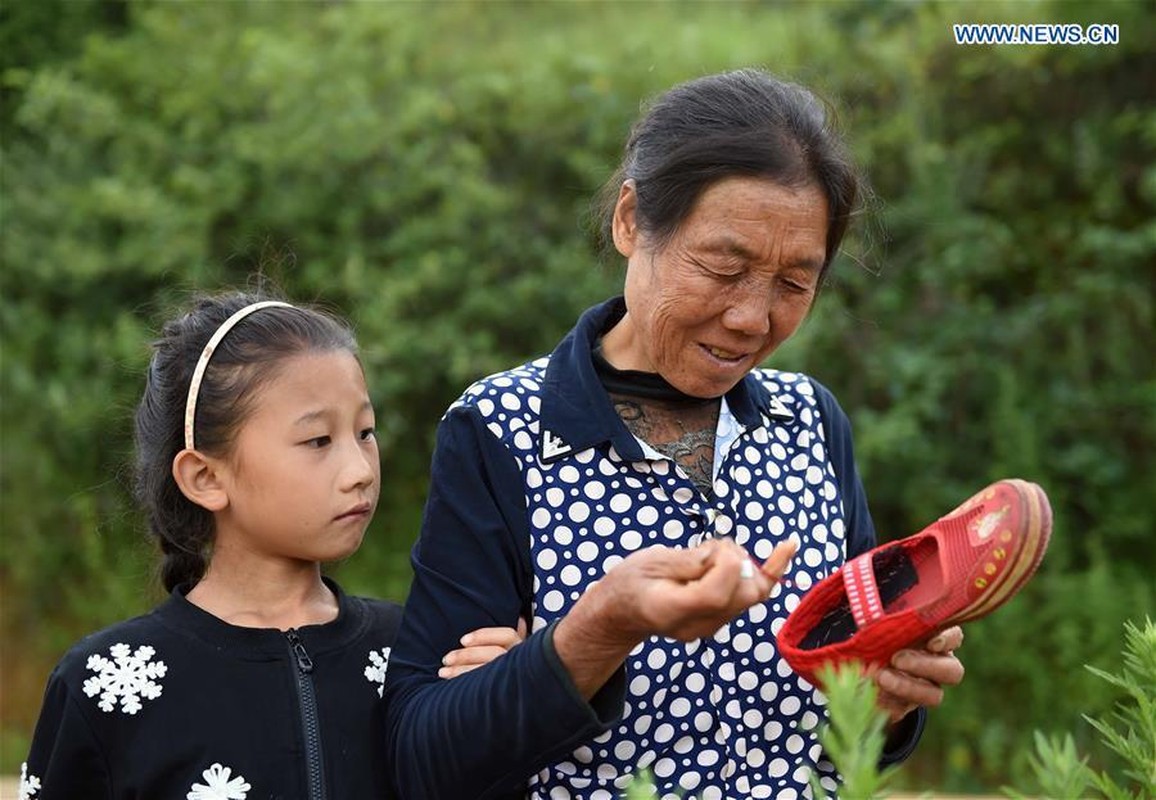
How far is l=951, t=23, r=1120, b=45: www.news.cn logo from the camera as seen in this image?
17.4 feet

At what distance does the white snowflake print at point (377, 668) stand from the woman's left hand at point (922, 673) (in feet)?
2.58

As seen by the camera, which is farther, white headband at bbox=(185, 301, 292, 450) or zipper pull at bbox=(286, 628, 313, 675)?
white headband at bbox=(185, 301, 292, 450)

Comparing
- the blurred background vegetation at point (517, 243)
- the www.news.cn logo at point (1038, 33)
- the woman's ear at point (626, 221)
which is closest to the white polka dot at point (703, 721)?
the woman's ear at point (626, 221)

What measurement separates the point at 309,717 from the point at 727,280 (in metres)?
0.92

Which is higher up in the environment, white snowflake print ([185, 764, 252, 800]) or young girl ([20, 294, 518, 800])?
young girl ([20, 294, 518, 800])

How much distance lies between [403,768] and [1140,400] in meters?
4.05

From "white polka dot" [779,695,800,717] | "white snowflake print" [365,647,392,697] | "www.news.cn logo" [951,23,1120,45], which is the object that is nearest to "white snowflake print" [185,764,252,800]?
"white snowflake print" [365,647,392,697]

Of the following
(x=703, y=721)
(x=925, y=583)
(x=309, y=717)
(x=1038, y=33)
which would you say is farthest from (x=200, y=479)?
(x=1038, y=33)

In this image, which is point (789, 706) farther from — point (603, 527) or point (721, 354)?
point (721, 354)

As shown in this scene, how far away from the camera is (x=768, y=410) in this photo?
247 centimetres

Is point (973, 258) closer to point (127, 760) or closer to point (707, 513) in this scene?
point (707, 513)

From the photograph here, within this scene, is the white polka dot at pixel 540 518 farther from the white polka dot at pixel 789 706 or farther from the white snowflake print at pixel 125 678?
the white snowflake print at pixel 125 678

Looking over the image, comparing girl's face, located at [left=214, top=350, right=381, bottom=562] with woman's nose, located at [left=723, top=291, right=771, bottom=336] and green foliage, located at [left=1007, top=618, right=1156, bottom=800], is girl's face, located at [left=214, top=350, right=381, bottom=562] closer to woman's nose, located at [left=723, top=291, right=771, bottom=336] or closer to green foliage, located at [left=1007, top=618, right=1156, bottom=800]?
woman's nose, located at [left=723, top=291, right=771, bottom=336]

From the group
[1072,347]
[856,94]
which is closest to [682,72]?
[856,94]
